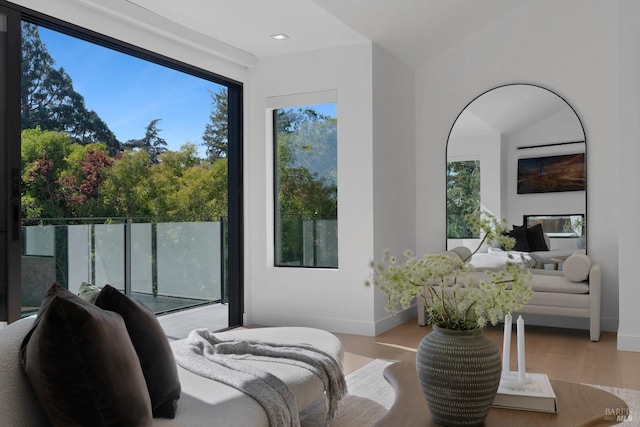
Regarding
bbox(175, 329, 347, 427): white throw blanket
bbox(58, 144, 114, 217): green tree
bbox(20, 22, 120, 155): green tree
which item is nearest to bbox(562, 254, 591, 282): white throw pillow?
bbox(175, 329, 347, 427): white throw blanket

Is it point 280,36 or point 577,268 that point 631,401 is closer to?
point 577,268

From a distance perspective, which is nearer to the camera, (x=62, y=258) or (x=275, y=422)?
(x=275, y=422)

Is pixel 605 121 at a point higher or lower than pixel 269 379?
higher

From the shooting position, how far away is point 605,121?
509 cm

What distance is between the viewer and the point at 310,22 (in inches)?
181

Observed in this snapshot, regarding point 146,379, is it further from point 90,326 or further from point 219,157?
point 219,157

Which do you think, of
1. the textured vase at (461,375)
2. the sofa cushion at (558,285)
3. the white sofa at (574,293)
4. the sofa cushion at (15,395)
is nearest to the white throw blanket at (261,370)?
the textured vase at (461,375)

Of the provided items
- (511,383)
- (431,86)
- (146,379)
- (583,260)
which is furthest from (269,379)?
(431,86)

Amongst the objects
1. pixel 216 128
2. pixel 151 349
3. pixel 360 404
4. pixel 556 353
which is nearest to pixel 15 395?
pixel 151 349

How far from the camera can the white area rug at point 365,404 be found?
2.92 m

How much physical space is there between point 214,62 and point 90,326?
4061 mm

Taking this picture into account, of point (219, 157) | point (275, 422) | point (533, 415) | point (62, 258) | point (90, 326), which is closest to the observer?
point (90, 326)

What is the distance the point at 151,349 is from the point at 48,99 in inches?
220

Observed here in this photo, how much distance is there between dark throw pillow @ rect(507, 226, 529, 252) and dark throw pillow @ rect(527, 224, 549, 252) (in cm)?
4
